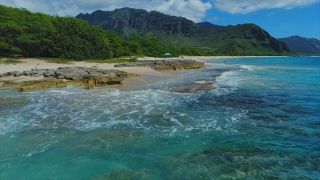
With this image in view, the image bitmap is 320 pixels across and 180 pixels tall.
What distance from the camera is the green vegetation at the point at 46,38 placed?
60406 mm

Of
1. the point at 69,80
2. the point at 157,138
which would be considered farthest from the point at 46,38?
the point at 157,138

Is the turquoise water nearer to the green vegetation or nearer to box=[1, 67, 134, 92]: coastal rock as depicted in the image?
box=[1, 67, 134, 92]: coastal rock

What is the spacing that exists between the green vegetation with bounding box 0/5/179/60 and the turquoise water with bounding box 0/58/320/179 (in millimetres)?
38581

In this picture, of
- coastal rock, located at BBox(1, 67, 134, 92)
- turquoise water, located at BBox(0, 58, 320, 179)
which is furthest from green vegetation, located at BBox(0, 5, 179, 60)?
turquoise water, located at BBox(0, 58, 320, 179)

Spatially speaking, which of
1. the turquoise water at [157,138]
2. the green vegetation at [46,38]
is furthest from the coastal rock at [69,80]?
the green vegetation at [46,38]

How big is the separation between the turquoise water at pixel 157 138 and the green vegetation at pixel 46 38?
38581 mm

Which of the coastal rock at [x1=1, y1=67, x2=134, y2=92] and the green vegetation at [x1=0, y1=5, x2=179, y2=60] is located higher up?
the green vegetation at [x1=0, y1=5, x2=179, y2=60]

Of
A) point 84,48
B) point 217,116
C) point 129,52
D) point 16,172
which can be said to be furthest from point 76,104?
point 129,52

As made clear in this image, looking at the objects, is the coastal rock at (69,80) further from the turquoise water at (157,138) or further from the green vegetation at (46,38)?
the green vegetation at (46,38)

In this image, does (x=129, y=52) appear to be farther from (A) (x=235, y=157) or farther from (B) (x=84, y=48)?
(A) (x=235, y=157)

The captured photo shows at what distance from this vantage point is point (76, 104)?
22.4 metres

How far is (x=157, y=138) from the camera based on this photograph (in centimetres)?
1476

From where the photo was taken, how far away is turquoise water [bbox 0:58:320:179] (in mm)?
11336

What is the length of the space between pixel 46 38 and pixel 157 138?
53963 mm
